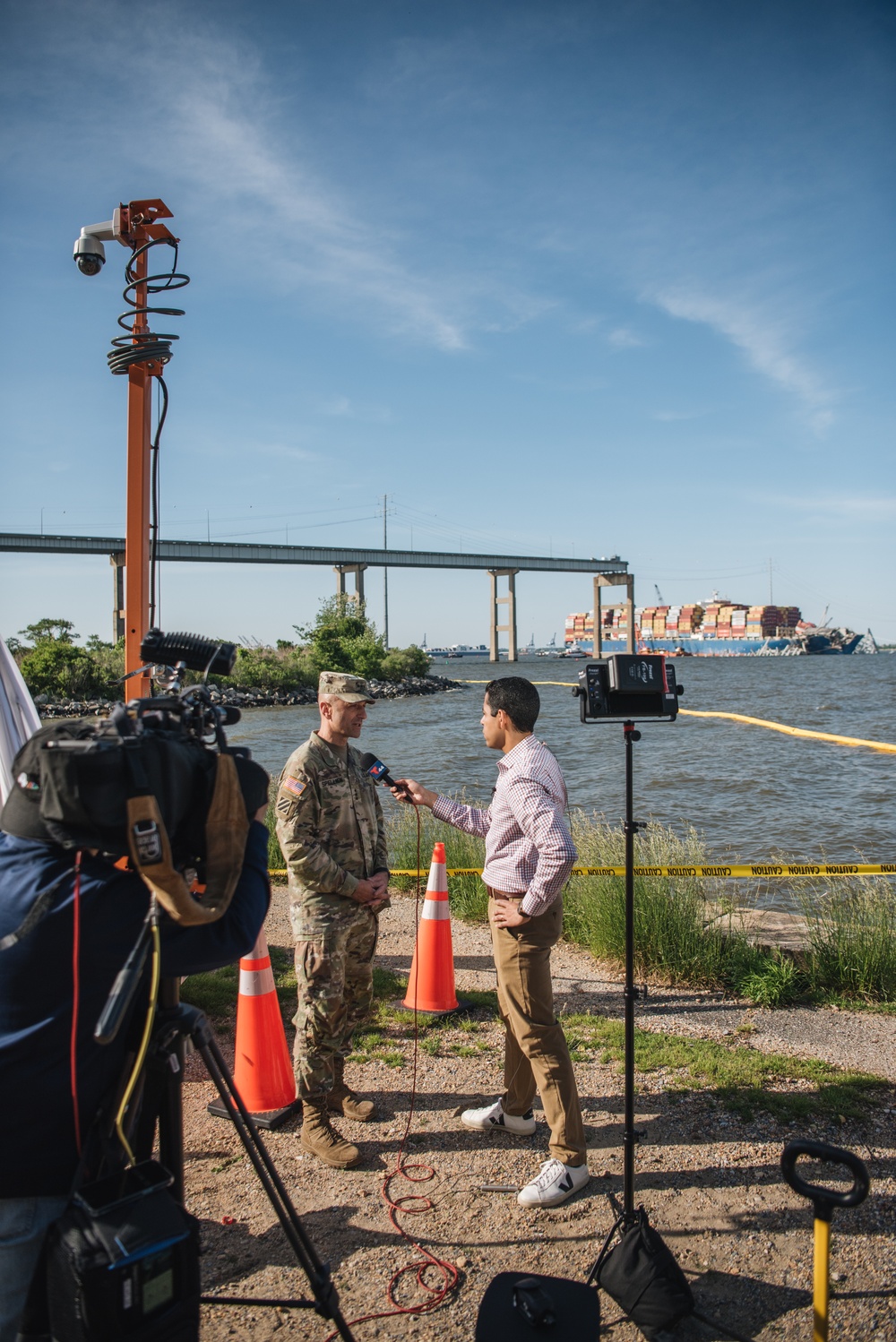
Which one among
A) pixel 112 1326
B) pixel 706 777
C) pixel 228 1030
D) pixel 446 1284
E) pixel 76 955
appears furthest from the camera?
pixel 706 777

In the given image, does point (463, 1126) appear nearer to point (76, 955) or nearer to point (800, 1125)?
point (800, 1125)

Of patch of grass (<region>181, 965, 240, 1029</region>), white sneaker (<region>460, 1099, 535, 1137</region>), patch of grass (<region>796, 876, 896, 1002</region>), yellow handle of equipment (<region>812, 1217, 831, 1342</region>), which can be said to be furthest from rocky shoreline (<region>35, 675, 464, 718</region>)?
yellow handle of equipment (<region>812, 1217, 831, 1342</region>)

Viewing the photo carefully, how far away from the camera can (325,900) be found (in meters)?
4.29

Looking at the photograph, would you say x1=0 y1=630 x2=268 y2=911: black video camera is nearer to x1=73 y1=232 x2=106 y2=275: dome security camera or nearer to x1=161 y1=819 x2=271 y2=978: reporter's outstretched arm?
x1=161 y1=819 x2=271 y2=978: reporter's outstretched arm

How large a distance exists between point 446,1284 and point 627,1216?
680 mm

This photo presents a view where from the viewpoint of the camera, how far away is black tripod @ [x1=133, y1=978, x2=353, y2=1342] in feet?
7.38

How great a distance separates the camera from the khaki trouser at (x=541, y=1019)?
3.73 metres

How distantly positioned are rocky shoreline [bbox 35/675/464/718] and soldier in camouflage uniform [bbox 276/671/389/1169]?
2343 centimetres

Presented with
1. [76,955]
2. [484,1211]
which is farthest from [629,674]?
[76,955]

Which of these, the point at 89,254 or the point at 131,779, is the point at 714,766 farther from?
the point at 131,779

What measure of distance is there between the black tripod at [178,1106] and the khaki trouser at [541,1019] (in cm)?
140

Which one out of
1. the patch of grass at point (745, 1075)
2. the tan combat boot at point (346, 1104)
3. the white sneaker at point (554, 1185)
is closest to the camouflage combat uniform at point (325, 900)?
the tan combat boot at point (346, 1104)

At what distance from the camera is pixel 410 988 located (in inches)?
231

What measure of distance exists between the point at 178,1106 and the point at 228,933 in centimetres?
50
